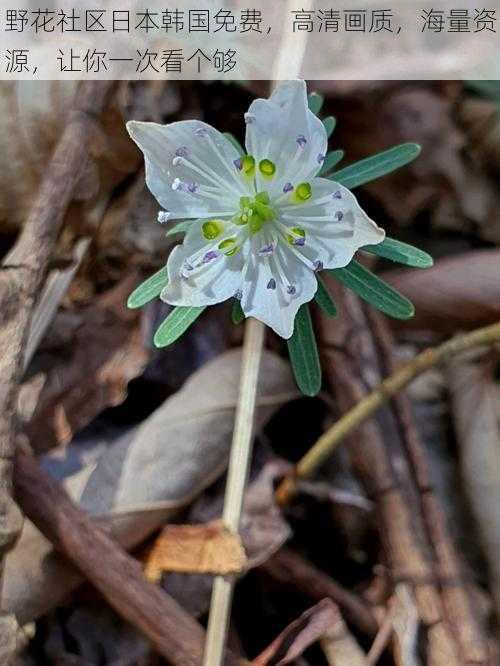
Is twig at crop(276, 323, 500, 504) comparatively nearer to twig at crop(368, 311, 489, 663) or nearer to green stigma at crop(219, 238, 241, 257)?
twig at crop(368, 311, 489, 663)

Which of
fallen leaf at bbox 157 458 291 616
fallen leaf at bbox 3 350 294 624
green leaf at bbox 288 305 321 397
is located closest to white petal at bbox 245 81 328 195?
green leaf at bbox 288 305 321 397

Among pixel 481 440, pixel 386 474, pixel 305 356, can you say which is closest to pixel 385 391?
pixel 386 474

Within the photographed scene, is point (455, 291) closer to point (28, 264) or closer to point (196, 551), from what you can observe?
point (196, 551)

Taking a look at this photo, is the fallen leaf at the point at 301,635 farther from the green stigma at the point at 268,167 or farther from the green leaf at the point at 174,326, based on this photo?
the green stigma at the point at 268,167

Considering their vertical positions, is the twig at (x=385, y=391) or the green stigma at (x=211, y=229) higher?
the green stigma at (x=211, y=229)

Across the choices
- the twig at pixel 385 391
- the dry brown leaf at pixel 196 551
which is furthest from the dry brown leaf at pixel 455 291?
the dry brown leaf at pixel 196 551

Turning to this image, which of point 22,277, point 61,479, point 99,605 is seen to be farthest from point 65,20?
point 99,605
